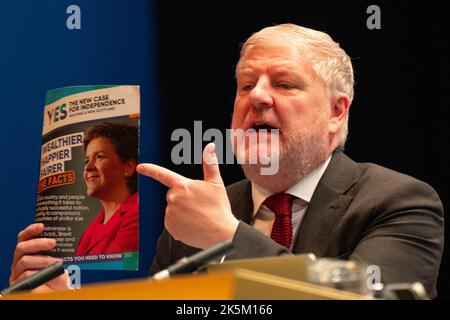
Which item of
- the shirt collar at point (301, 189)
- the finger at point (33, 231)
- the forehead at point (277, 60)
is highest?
the forehead at point (277, 60)

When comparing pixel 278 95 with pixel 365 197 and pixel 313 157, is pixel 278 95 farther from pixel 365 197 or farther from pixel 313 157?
pixel 365 197

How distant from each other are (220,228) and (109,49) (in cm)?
182

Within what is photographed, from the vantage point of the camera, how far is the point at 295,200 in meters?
2.67

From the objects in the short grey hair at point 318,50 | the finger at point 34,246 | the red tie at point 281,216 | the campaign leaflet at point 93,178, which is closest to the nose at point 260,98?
the short grey hair at point 318,50

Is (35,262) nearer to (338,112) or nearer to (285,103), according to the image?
(285,103)

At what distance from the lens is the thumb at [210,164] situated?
2.09m

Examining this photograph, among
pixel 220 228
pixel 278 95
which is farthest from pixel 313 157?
pixel 220 228

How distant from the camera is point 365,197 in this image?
2508mm

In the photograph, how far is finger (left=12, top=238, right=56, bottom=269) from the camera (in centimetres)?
251

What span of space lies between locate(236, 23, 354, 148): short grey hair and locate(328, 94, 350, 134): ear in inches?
1.1

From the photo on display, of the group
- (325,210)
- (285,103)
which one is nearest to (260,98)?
(285,103)

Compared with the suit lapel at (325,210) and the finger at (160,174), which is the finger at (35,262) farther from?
the suit lapel at (325,210)

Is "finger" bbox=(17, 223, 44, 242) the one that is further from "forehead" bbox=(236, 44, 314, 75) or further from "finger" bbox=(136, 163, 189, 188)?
"forehead" bbox=(236, 44, 314, 75)

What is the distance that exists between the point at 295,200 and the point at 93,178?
24.7 inches
